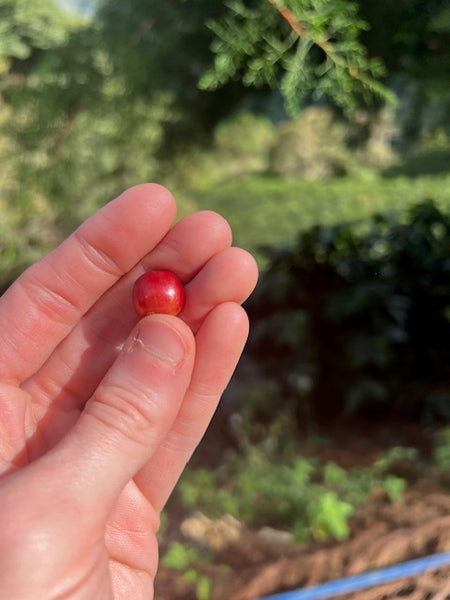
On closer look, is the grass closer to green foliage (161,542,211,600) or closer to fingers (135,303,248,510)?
green foliage (161,542,211,600)

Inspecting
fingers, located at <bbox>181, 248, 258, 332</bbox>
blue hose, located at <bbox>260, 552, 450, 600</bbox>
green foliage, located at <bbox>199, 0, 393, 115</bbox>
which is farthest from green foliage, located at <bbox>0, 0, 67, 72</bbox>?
blue hose, located at <bbox>260, 552, 450, 600</bbox>

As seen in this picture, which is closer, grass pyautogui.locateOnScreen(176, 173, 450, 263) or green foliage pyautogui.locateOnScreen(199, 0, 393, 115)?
green foliage pyautogui.locateOnScreen(199, 0, 393, 115)

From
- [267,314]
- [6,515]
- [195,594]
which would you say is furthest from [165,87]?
[6,515]

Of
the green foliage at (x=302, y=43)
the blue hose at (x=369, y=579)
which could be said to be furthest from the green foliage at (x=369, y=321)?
the green foliage at (x=302, y=43)

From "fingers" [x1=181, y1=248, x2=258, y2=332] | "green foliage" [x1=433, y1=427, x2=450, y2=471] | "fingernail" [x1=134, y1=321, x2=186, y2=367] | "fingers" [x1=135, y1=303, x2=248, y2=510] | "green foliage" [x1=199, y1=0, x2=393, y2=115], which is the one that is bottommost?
"green foliage" [x1=433, y1=427, x2=450, y2=471]

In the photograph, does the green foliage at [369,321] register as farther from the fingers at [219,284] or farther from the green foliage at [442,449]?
the fingers at [219,284]

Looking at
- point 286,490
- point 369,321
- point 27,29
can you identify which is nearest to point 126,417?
point 286,490

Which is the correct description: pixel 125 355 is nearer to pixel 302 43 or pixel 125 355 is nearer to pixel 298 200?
pixel 302 43
